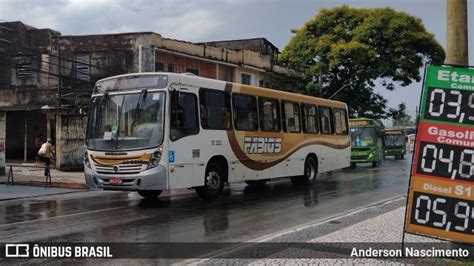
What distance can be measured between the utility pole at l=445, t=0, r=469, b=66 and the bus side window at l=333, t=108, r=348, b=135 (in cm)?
1350

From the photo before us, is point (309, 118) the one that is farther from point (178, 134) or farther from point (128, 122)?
point (128, 122)

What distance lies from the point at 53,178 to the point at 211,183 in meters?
9.60

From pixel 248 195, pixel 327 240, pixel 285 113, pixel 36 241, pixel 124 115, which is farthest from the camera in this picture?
pixel 285 113

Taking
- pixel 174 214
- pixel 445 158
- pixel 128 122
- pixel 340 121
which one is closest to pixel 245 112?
pixel 128 122

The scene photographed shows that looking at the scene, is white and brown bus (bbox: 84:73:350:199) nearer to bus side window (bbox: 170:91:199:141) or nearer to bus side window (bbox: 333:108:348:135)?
bus side window (bbox: 170:91:199:141)

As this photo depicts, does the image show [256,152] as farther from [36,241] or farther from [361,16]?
[361,16]

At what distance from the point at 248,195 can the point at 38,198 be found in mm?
6188

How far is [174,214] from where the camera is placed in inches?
443

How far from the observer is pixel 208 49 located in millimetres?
32125

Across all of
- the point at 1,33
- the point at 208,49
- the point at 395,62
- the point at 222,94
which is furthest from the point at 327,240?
the point at 395,62

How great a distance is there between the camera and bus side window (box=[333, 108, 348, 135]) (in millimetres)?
20498

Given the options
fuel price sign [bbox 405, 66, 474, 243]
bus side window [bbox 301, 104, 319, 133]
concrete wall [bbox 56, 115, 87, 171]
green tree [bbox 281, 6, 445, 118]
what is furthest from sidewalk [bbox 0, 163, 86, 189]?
green tree [bbox 281, 6, 445, 118]

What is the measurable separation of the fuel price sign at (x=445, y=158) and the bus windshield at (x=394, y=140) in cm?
4249

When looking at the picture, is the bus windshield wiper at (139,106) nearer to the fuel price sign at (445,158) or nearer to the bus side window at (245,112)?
the bus side window at (245,112)
